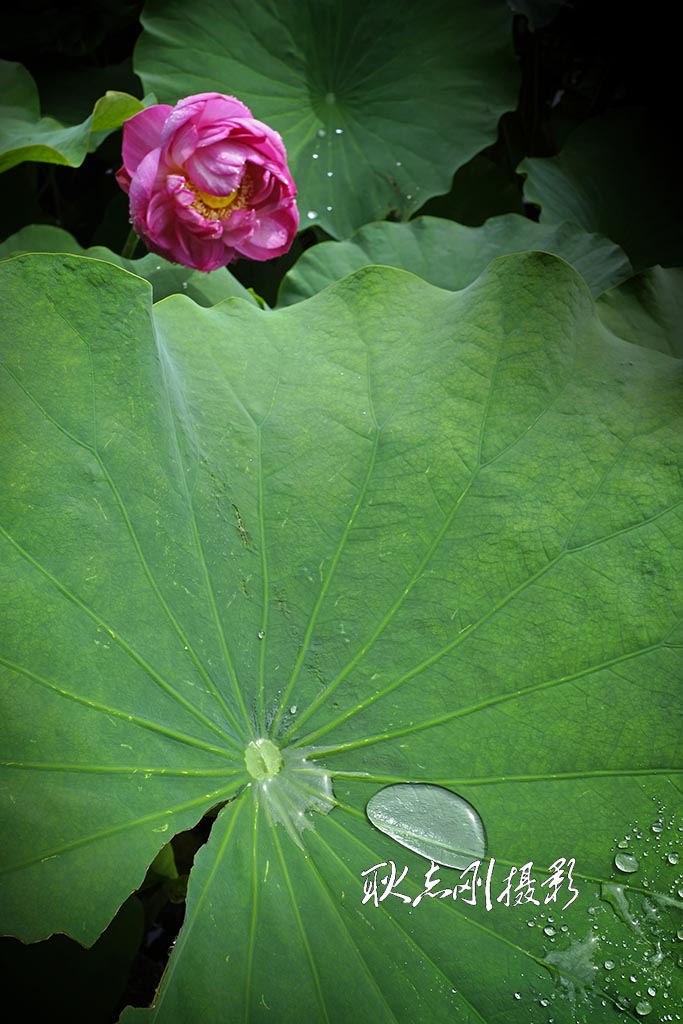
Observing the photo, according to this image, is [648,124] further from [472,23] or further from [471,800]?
[471,800]

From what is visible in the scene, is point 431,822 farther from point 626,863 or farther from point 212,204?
point 212,204

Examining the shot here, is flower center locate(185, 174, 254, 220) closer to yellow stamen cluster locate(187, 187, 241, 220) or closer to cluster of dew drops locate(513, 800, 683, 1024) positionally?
yellow stamen cluster locate(187, 187, 241, 220)

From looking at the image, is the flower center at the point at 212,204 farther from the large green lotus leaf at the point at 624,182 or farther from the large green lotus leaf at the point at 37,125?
the large green lotus leaf at the point at 624,182

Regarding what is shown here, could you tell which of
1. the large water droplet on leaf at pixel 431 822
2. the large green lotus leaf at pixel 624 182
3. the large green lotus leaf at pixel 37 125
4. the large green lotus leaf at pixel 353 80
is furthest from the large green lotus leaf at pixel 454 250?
the large water droplet on leaf at pixel 431 822

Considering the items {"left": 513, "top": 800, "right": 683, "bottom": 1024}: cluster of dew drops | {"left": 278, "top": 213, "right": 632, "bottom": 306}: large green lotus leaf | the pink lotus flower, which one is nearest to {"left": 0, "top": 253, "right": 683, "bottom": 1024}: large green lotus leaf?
{"left": 513, "top": 800, "right": 683, "bottom": 1024}: cluster of dew drops

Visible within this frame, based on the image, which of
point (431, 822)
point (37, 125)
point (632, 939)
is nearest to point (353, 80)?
point (37, 125)

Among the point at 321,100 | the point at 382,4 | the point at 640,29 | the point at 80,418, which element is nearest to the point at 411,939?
the point at 80,418
